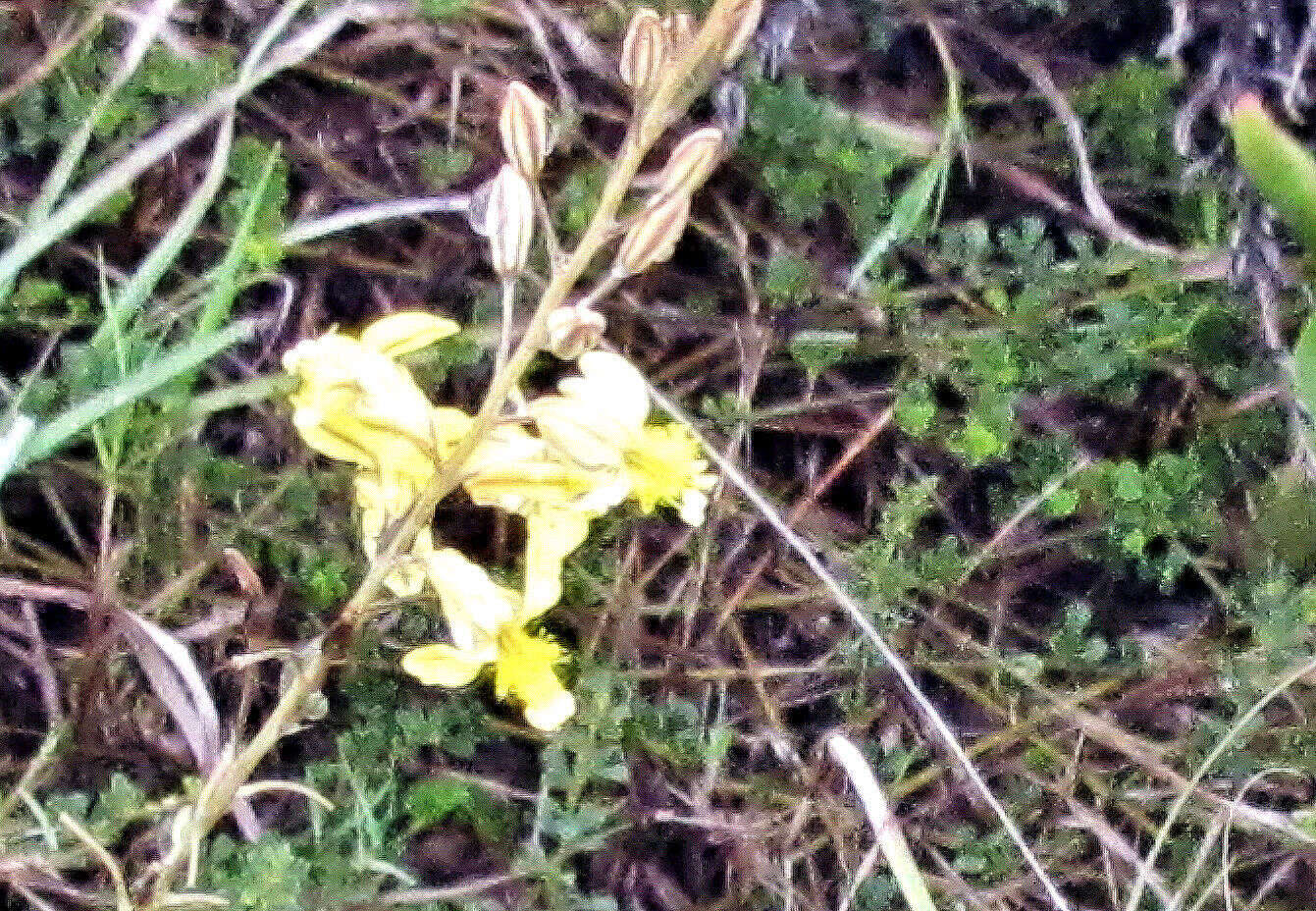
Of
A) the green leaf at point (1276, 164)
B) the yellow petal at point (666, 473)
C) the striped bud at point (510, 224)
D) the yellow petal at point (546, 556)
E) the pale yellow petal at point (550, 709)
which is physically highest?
the green leaf at point (1276, 164)

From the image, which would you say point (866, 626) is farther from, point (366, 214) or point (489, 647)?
point (366, 214)

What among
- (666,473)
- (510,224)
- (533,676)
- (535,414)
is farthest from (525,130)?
(533,676)

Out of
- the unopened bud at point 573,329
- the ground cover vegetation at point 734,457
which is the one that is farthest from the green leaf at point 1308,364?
the unopened bud at point 573,329

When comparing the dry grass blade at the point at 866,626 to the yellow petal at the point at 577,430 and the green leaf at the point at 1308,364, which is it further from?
the green leaf at the point at 1308,364

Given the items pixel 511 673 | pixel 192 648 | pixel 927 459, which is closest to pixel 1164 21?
pixel 927 459

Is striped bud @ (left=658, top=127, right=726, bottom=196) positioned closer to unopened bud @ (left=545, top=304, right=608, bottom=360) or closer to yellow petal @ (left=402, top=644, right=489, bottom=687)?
unopened bud @ (left=545, top=304, right=608, bottom=360)

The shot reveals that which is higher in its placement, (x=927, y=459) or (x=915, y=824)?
(x=927, y=459)

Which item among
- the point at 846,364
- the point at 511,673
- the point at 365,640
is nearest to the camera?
the point at 511,673

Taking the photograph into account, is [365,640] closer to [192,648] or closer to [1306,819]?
[192,648]
